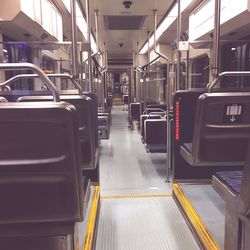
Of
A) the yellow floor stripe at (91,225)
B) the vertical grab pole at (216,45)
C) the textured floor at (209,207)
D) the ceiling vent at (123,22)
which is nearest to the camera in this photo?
the yellow floor stripe at (91,225)

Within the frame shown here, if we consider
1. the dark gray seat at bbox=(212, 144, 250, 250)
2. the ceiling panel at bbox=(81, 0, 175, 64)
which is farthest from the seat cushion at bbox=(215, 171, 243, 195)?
the ceiling panel at bbox=(81, 0, 175, 64)

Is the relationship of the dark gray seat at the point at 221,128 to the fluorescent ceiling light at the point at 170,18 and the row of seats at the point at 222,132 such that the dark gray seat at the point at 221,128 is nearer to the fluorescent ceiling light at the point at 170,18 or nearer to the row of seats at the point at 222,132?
the row of seats at the point at 222,132

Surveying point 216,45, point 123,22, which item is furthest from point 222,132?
point 123,22

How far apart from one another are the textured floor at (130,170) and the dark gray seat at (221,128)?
1.47 m

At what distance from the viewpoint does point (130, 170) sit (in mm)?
4480

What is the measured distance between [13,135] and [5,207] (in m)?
0.35

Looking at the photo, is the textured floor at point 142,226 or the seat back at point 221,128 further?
the textured floor at point 142,226

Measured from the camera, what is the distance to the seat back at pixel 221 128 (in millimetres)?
2023

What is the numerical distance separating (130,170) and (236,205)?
3074 millimetres

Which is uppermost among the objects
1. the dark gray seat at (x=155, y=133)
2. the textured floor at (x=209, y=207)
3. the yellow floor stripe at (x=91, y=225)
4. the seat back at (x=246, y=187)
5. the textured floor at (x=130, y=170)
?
the seat back at (x=246, y=187)

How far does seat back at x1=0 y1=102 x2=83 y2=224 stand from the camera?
119cm

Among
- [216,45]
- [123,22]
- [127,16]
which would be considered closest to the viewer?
[216,45]

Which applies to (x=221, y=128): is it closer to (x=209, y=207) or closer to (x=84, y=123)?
(x=84, y=123)

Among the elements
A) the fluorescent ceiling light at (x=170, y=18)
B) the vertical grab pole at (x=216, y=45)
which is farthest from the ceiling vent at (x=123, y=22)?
the vertical grab pole at (x=216, y=45)
